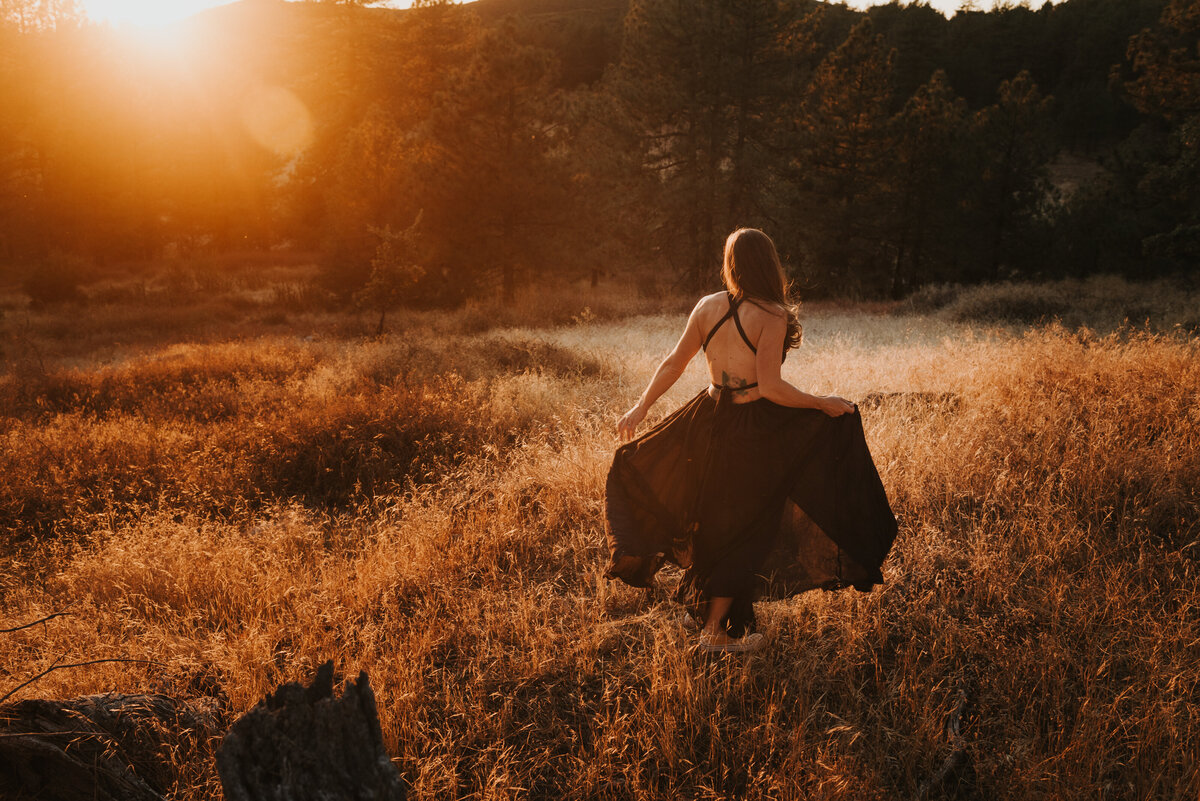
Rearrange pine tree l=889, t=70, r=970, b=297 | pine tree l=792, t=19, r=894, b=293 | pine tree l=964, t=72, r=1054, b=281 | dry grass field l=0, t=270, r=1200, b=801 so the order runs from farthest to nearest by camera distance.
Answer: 1. pine tree l=792, t=19, r=894, b=293
2. pine tree l=889, t=70, r=970, b=297
3. pine tree l=964, t=72, r=1054, b=281
4. dry grass field l=0, t=270, r=1200, b=801

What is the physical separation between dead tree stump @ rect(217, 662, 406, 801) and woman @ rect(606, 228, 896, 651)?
1.36m

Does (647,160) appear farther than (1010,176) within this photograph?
Yes

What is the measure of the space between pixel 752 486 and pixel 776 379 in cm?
51

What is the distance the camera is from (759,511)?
2844 mm

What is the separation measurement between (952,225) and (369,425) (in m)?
22.3

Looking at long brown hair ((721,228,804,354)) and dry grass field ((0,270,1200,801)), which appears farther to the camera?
long brown hair ((721,228,804,354))

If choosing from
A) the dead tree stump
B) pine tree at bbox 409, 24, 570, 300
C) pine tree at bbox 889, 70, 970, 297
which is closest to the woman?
the dead tree stump

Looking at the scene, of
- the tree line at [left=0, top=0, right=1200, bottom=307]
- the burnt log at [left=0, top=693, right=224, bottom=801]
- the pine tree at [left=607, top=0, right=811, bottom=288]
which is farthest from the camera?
the pine tree at [left=607, top=0, right=811, bottom=288]

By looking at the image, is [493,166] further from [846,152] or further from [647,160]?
[846,152]

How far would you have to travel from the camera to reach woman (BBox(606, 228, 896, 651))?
280cm

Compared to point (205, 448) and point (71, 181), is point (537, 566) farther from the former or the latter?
point (71, 181)

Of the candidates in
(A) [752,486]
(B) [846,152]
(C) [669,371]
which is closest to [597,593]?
(A) [752,486]

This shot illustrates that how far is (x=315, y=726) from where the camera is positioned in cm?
165

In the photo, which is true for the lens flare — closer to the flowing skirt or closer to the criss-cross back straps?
the criss-cross back straps
